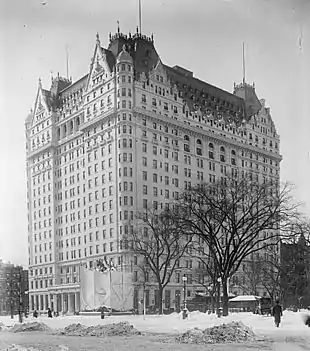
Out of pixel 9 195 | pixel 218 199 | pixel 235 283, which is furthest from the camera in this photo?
pixel 235 283

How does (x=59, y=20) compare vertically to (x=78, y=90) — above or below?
above

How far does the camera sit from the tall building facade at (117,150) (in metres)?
2.65

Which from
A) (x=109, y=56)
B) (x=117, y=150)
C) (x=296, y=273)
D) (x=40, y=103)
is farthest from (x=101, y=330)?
(x=296, y=273)

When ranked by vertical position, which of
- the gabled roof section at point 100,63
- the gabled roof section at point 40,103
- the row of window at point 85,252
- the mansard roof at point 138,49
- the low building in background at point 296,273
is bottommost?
the low building in background at point 296,273

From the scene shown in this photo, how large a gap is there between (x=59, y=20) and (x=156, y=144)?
871 millimetres

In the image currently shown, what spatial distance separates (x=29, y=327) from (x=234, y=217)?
5.20ft

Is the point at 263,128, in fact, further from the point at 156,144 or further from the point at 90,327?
the point at 90,327

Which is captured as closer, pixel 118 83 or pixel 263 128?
pixel 118 83

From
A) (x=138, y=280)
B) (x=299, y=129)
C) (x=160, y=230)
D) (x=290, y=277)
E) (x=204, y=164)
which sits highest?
(x=299, y=129)

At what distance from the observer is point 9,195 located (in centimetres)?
232

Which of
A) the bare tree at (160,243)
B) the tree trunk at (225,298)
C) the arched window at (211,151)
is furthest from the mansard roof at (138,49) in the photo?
the tree trunk at (225,298)

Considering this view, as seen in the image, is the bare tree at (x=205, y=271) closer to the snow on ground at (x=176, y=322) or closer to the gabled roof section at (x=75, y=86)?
the snow on ground at (x=176, y=322)

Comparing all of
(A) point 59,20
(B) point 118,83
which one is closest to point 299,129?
(B) point 118,83

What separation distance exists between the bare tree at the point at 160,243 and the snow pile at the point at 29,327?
2.24 feet
